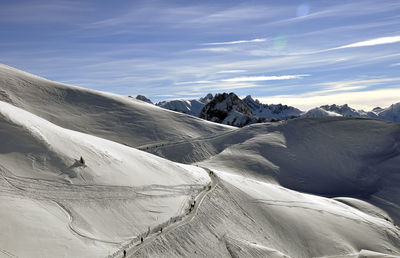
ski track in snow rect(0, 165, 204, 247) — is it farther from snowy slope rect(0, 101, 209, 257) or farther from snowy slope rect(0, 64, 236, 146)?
snowy slope rect(0, 64, 236, 146)

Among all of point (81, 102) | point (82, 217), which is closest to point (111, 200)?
point (82, 217)

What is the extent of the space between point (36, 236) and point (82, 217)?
3.43m

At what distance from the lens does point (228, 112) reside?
185 metres

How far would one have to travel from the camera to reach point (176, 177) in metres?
31.9

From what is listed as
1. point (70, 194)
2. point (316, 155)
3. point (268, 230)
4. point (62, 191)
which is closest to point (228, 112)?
point (316, 155)

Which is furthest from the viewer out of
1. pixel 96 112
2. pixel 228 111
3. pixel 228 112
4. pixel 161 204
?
pixel 228 111

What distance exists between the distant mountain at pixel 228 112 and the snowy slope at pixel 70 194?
144 m

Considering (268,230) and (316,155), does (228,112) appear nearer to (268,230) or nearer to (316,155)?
(316,155)

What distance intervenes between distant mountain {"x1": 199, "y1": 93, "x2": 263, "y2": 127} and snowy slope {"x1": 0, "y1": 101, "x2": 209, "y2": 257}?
14351 centimetres

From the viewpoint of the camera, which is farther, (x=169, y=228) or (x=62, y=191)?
(x=169, y=228)

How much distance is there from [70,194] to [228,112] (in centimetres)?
16598

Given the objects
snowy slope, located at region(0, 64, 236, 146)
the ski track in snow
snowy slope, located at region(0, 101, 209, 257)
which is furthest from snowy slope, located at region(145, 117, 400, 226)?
the ski track in snow

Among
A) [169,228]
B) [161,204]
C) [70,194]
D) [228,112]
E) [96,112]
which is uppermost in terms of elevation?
[96,112]

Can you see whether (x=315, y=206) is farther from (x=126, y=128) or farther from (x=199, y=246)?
(x=126, y=128)
